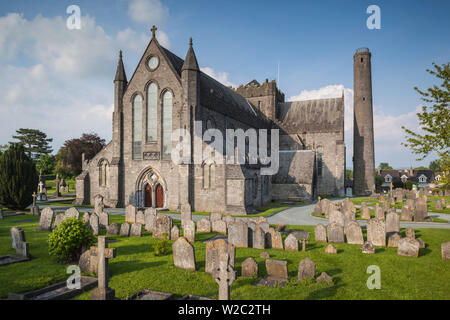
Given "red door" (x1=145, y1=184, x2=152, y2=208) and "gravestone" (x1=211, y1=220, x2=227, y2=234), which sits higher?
"red door" (x1=145, y1=184, x2=152, y2=208)

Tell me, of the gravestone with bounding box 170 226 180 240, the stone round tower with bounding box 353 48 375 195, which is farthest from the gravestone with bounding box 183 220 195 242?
the stone round tower with bounding box 353 48 375 195

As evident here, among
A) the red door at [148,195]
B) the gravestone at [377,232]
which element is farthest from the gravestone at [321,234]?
the red door at [148,195]

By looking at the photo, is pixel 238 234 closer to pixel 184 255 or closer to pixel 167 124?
pixel 184 255

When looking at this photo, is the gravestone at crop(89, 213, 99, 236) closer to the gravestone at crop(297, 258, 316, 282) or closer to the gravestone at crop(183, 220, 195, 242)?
the gravestone at crop(183, 220, 195, 242)

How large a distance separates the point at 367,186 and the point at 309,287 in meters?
42.8

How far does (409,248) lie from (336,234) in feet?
10.9

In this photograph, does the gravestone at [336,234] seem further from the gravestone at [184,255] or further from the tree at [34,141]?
the tree at [34,141]

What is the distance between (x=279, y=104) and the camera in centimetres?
5272

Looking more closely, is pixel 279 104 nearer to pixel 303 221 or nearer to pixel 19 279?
pixel 303 221

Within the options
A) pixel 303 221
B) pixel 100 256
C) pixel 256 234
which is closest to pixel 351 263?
pixel 256 234

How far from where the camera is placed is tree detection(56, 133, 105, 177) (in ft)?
162

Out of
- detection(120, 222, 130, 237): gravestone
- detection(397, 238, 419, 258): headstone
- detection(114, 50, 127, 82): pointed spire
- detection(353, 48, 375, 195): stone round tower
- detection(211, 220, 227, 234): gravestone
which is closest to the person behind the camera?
detection(397, 238, 419, 258): headstone

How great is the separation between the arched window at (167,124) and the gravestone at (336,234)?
16.7 meters

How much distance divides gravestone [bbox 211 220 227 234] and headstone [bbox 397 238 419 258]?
868 cm
